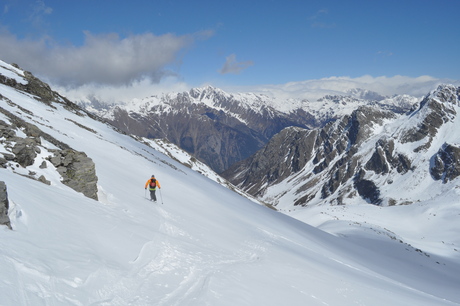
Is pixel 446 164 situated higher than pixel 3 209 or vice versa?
pixel 446 164

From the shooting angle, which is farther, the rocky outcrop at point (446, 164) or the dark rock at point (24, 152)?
the rocky outcrop at point (446, 164)

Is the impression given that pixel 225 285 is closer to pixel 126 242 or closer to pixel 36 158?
pixel 126 242

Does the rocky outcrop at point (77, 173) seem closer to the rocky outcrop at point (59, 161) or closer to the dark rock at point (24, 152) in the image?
the rocky outcrop at point (59, 161)

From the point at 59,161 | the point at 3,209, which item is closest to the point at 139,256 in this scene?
the point at 3,209

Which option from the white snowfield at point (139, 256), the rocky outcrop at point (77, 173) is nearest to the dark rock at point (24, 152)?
the white snowfield at point (139, 256)

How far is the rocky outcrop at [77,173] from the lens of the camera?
15336 millimetres

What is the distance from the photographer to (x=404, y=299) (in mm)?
14633

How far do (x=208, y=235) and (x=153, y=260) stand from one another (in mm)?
5379

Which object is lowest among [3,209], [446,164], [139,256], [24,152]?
[139,256]

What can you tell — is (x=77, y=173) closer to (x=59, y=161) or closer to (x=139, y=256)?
(x=59, y=161)

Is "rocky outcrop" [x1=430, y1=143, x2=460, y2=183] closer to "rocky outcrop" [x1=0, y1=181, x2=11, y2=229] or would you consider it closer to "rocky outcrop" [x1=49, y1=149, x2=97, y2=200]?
"rocky outcrop" [x1=49, y1=149, x2=97, y2=200]

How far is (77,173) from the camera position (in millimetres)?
15555

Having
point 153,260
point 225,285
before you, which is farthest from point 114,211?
point 225,285

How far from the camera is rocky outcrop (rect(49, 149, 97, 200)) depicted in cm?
1534
